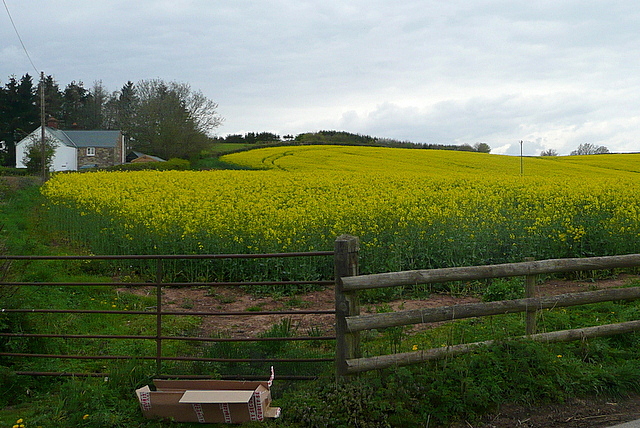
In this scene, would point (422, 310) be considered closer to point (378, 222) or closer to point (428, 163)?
point (378, 222)

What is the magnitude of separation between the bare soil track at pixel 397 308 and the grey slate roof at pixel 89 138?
2862 inches

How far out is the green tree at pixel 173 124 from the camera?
219 ft

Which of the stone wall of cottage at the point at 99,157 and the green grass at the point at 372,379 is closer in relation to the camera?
the green grass at the point at 372,379

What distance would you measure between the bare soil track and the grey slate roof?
72.7 m

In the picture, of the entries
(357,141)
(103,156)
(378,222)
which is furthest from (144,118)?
(378,222)

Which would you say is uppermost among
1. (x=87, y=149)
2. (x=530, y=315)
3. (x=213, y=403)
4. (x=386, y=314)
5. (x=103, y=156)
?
(x=87, y=149)

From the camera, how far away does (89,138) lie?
82.3 metres

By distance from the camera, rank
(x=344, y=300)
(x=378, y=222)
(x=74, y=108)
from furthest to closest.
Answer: (x=74, y=108)
(x=378, y=222)
(x=344, y=300)

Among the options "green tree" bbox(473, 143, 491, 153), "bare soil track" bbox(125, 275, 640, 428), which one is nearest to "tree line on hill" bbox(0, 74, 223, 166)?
"green tree" bbox(473, 143, 491, 153)

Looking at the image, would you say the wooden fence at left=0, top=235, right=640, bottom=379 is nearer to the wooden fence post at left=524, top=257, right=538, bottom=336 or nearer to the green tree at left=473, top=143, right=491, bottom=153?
the wooden fence post at left=524, top=257, right=538, bottom=336

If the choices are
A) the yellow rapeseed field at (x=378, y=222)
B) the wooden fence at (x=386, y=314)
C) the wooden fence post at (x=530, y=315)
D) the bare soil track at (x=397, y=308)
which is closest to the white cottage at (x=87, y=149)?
the yellow rapeseed field at (x=378, y=222)

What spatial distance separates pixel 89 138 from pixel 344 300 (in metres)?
82.9

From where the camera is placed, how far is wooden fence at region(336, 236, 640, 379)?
571cm

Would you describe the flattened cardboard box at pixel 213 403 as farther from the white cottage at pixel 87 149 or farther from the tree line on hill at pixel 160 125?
the white cottage at pixel 87 149
